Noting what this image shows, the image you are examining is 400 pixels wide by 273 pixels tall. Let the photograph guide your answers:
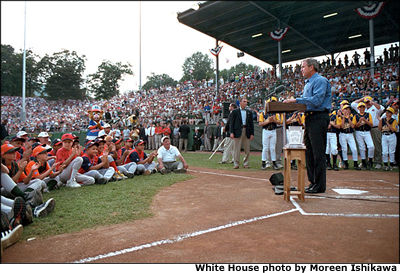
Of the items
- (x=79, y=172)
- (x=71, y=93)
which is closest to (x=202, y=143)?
(x=79, y=172)

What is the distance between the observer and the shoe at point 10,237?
2.26m

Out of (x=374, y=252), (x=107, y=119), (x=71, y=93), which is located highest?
(x=71, y=93)

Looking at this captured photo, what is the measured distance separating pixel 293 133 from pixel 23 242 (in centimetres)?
337

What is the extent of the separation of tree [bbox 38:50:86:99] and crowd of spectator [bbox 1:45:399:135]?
318cm

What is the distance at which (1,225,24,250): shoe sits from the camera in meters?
2.26

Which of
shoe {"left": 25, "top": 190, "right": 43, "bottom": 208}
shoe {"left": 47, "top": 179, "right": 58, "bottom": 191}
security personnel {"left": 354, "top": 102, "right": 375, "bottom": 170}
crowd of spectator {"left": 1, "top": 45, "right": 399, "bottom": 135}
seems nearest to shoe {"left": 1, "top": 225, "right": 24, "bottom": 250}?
shoe {"left": 25, "top": 190, "right": 43, "bottom": 208}

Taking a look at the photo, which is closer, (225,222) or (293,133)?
(225,222)

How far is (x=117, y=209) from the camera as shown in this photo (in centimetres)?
353

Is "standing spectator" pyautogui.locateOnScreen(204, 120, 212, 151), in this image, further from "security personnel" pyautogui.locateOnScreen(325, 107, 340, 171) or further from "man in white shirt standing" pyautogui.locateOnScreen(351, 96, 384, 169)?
"man in white shirt standing" pyautogui.locateOnScreen(351, 96, 384, 169)

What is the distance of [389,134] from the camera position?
23.5 feet

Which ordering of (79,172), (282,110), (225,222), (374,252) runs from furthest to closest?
(79,172), (282,110), (225,222), (374,252)

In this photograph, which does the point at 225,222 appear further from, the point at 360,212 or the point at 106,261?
the point at 360,212

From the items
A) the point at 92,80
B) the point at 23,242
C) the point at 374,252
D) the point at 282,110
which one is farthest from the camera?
the point at 92,80

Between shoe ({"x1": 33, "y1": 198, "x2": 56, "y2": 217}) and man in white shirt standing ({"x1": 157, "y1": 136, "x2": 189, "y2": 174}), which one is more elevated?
man in white shirt standing ({"x1": 157, "y1": 136, "x2": 189, "y2": 174})
